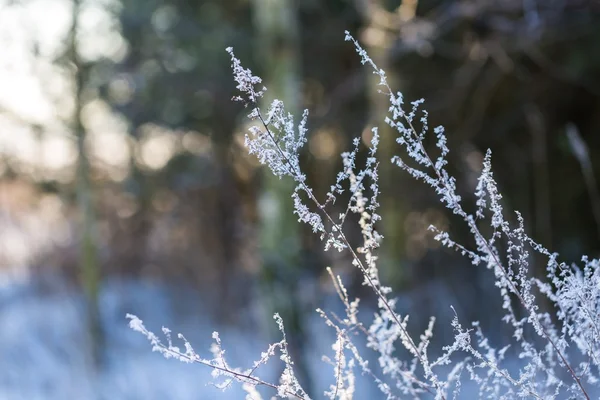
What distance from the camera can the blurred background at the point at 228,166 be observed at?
479 cm

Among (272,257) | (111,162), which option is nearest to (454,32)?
(272,257)

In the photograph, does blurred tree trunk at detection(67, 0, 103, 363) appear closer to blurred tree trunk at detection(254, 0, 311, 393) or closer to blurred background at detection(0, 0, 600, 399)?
blurred background at detection(0, 0, 600, 399)

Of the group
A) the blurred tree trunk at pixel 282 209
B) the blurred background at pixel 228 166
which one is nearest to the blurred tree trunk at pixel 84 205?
the blurred background at pixel 228 166

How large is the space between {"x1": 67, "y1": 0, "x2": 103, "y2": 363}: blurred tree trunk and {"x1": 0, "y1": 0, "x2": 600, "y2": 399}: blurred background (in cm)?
2

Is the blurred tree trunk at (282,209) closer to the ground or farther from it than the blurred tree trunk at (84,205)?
closer to the ground

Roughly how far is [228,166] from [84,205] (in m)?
3.11

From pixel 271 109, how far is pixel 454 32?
19.1 ft

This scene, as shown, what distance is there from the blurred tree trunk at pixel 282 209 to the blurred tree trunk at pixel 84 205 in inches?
117

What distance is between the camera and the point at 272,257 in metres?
4.15

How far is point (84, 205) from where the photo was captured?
6598 millimetres

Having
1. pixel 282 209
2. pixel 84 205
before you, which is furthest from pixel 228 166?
pixel 282 209

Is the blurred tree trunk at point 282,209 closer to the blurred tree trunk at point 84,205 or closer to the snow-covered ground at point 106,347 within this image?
the snow-covered ground at point 106,347

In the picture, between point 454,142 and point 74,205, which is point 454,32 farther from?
point 74,205

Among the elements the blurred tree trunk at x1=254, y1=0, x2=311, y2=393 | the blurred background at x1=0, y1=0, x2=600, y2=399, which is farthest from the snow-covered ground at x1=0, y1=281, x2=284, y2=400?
the blurred tree trunk at x1=254, y1=0, x2=311, y2=393
